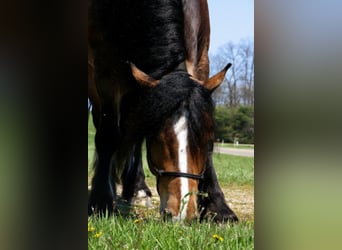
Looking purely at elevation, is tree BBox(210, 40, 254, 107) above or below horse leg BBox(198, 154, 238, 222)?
above

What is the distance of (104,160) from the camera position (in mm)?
2713

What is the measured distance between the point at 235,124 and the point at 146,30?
0.77m

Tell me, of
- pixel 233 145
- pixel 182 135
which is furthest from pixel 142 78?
pixel 233 145

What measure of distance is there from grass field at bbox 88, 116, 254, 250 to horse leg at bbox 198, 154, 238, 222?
3 cm

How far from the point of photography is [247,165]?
8.15 feet

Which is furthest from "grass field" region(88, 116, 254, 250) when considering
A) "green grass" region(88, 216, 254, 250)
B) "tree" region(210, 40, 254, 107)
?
"tree" region(210, 40, 254, 107)

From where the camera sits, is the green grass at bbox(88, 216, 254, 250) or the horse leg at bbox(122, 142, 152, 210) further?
the horse leg at bbox(122, 142, 152, 210)

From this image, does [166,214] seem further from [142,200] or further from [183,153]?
[183,153]

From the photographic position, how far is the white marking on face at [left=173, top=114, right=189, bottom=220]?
2520 millimetres

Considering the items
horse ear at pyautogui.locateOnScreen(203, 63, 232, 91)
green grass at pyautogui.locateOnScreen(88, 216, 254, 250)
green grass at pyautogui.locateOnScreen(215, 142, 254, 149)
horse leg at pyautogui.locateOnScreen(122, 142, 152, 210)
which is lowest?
green grass at pyautogui.locateOnScreen(88, 216, 254, 250)

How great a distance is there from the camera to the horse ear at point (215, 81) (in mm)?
2514

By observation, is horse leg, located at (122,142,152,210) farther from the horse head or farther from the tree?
the tree

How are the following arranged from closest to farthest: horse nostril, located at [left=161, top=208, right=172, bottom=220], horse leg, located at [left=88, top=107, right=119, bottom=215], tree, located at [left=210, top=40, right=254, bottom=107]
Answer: tree, located at [left=210, top=40, right=254, bottom=107] < horse nostril, located at [left=161, top=208, right=172, bottom=220] < horse leg, located at [left=88, top=107, right=119, bottom=215]

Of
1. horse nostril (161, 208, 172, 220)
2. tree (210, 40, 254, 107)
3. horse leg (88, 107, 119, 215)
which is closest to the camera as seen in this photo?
tree (210, 40, 254, 107)
